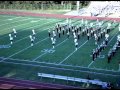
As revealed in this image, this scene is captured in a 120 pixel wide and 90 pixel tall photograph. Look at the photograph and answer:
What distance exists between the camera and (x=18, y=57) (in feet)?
49.0

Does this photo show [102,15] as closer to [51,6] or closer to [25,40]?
[51,6]

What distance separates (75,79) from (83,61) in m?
3.31

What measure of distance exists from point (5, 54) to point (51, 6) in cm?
2428

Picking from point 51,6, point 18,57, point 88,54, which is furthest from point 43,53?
point 51,6

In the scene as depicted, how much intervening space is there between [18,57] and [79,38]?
5.66 meters

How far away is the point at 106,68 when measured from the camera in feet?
41.5

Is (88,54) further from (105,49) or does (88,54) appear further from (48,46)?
(48,46)

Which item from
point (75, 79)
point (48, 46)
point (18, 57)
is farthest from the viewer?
point (48, 46)

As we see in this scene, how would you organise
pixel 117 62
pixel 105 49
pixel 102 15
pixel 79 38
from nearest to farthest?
pixel 117 62
pixel 105 49
pixel 79 38
pixel 102 15

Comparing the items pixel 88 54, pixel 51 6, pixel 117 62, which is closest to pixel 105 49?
pixel 88 54

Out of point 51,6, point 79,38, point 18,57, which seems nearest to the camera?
point 18,57

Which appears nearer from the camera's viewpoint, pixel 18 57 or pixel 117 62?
pixel 117 62

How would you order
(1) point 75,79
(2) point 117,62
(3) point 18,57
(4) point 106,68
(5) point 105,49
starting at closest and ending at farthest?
(1) point 75,79 → (4) point 106,68 → (2) point 117,62 → (3) point 18,57 → (5) point 105,49

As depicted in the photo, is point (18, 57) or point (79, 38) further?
point (79, 38)
